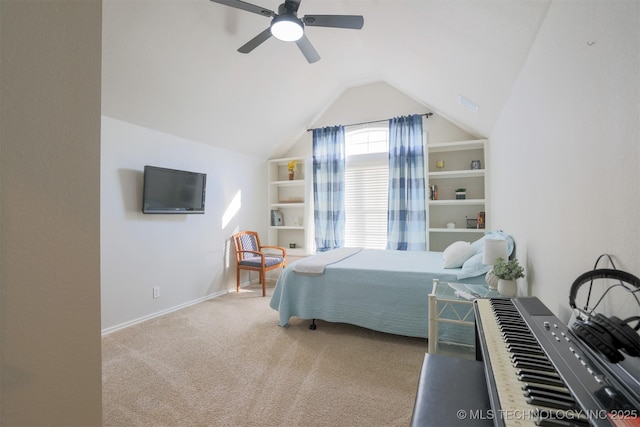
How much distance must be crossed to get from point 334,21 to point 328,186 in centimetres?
282

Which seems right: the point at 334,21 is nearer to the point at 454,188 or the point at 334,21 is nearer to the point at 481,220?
the point at 454,188

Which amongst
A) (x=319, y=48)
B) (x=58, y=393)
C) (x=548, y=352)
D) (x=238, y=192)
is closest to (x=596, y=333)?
(x=548, y=352)

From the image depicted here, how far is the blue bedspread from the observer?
8.21ft

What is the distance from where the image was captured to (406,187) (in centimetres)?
429

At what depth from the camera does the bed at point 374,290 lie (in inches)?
97.7

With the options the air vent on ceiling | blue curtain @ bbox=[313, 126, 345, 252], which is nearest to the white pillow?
the air vent on ceiling

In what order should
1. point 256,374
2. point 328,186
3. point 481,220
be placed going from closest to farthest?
1. point 256,374
2. point 481,220
3. point 328,186

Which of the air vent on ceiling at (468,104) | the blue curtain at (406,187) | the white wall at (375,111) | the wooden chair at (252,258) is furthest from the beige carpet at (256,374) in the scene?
the white wall at (375,111)

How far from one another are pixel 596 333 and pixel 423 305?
1.95m

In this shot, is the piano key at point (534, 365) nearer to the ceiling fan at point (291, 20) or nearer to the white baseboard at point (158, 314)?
the ceiling fan at point (291, 20)

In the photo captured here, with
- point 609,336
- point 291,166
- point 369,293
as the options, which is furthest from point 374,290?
point 291,166

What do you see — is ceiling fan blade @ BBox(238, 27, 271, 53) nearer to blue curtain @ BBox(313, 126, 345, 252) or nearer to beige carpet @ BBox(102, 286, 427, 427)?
blue curtain @ BBox(313, 126, 345, 252)

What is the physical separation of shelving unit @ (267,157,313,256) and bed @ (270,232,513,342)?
1.92 m

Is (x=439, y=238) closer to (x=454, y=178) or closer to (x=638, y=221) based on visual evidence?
(x=454, y=178)
